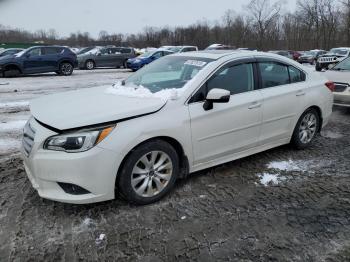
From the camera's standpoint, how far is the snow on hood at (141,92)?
12.5ft

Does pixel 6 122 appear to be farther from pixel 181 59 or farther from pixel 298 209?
pixel 298 209

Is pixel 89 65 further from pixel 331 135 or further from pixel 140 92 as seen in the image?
pixel 140 92

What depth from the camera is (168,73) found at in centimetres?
455

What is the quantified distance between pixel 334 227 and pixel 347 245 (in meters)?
0.29

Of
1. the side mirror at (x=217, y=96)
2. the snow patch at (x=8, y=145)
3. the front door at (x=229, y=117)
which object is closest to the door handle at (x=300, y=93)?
the front door at (x=229, y=117)

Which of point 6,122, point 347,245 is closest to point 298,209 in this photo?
point 347,245

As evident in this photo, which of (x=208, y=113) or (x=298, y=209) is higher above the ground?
(x=208, y=113)

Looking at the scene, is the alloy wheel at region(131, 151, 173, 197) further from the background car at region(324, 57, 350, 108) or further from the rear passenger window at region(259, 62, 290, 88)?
the background car at region(324, 57, 350, 108)

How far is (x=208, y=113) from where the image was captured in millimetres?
3965

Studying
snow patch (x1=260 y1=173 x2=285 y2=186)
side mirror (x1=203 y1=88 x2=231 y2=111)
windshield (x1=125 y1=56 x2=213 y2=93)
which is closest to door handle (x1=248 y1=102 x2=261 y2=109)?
side mirror (x1=203 y1=88 x2=231 y2=111)

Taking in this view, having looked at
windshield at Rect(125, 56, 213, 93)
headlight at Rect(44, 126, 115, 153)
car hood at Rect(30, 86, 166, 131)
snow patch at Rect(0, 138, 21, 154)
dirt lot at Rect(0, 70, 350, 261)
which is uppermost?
windshield at Rect(125, 56, 213, 93)

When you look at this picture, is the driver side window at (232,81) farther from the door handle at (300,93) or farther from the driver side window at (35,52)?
the driver side window at (35,52)

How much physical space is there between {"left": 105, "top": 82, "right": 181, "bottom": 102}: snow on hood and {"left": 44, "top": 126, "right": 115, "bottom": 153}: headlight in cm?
89

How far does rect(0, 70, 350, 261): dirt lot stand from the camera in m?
2.94
